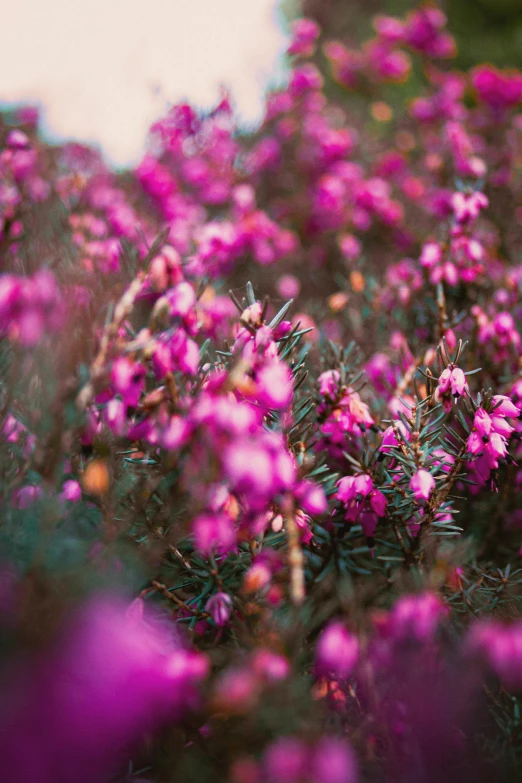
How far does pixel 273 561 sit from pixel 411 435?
53 centimetres

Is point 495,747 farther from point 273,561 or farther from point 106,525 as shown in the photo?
point 106,525

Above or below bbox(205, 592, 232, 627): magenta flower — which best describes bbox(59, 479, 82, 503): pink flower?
above

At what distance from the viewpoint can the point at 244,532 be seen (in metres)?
1.14

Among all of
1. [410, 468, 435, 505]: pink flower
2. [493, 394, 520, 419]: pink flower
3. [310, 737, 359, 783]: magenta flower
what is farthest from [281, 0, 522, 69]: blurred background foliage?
[310, 737, 359, 783]: magenta flower

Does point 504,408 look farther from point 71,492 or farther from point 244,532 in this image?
point 71,492

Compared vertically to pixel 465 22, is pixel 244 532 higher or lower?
higher

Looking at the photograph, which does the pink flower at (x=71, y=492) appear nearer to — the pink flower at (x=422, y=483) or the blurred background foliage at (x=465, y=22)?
the pink flower at (x=422, y=483)

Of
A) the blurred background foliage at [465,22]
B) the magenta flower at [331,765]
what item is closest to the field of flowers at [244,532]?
the magenta flower at [331,765]

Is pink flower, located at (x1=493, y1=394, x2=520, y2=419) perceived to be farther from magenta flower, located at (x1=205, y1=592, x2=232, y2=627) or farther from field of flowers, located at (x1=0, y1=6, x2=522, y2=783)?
magenta flower, located at (x1=205, y1=592, x2=232, y2=627)

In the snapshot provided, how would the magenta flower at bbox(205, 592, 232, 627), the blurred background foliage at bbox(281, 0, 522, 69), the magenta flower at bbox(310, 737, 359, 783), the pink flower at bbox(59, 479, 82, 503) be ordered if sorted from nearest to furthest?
the magenta flower at bbox(310, 737, 359, 783) < the magenta flower at bbox(205, 592, 232, 627) < the pink flower at bbox(59, 479, 82, 503) < the blurred background foliage at bbox(281, 0, 522, 69)

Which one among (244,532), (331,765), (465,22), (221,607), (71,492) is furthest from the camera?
(465,22)

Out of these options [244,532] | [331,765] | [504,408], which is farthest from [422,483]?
[331,765]

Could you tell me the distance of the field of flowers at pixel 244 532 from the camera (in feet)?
2.64

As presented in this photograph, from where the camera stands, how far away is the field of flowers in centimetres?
80
